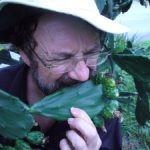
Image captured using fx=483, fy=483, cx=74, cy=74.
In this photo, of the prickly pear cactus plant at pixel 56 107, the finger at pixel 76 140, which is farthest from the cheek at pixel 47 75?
the finger at pixel 76 140

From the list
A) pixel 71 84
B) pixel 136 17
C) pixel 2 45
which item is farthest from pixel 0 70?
pixel 136 17

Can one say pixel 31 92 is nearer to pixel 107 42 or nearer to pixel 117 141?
pixel 117 141

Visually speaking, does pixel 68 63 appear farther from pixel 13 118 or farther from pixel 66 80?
pixel 13 118

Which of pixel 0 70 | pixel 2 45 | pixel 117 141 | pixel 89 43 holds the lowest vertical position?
pixel 117 141

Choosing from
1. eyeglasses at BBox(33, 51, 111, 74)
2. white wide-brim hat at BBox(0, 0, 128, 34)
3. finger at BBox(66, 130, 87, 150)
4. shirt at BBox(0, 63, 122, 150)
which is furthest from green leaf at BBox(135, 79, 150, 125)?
finger at BBox(66, 130, 87, 150)

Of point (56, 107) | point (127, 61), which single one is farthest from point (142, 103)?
point (56, 107)

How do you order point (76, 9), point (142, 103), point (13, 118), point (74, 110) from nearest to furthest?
1. point (13, 118)
2. point (74, 110)
3. point (76, 9)
4. point (142, 103)

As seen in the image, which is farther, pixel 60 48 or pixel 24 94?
pixel 24 94


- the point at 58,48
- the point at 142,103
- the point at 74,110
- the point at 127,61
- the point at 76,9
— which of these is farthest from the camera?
the point at 142,103
